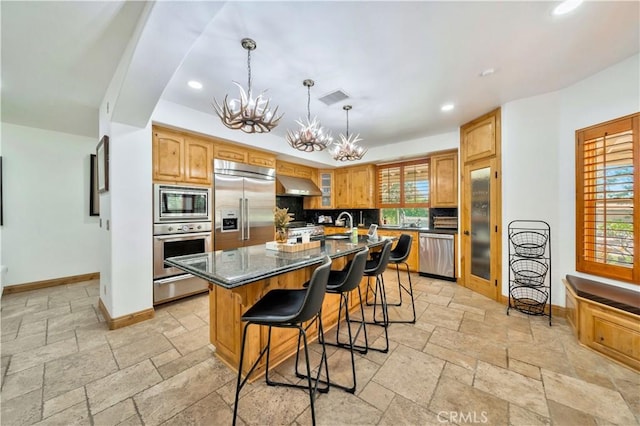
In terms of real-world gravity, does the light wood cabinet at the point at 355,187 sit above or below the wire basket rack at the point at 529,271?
above

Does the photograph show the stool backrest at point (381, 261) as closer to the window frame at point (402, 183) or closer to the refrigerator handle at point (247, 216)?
the refrigerator handle at point (247, 216)

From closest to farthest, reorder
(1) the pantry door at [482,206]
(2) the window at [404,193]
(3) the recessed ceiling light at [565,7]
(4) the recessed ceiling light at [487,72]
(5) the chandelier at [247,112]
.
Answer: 1. (3) the recessed ceiling light at [565,7]
2. (5) the chandelier at [247,112]
3. (4) the recessed ceiling light at [487,72]
4. (1) the pantry door at [482,206]
5. (2) the window at [404,193]

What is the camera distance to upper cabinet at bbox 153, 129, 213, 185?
10.4 feet

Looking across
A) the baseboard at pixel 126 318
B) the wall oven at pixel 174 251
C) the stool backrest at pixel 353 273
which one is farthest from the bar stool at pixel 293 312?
the wall oven at pixel 174 251

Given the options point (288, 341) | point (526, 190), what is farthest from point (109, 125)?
point (526, 190)

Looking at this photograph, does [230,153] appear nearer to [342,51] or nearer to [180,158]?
[180,158]

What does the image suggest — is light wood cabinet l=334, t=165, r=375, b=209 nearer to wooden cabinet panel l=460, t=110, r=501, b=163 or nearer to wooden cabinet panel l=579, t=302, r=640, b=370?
wooden cabinet panel l=460, t=110, r=501, b=163

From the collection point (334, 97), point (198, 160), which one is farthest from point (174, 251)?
point (334, 97)

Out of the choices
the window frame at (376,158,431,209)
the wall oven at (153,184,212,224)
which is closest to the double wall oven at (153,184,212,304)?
the wall oven at (153,184,212,224)

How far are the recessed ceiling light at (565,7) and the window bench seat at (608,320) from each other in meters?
2.35

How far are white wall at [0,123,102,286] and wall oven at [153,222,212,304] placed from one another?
165 cm

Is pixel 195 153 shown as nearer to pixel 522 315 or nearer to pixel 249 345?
pixel 249 345

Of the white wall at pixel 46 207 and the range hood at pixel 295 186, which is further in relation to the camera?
the range hood at pixel 295 186

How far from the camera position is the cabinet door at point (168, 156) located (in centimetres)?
314
